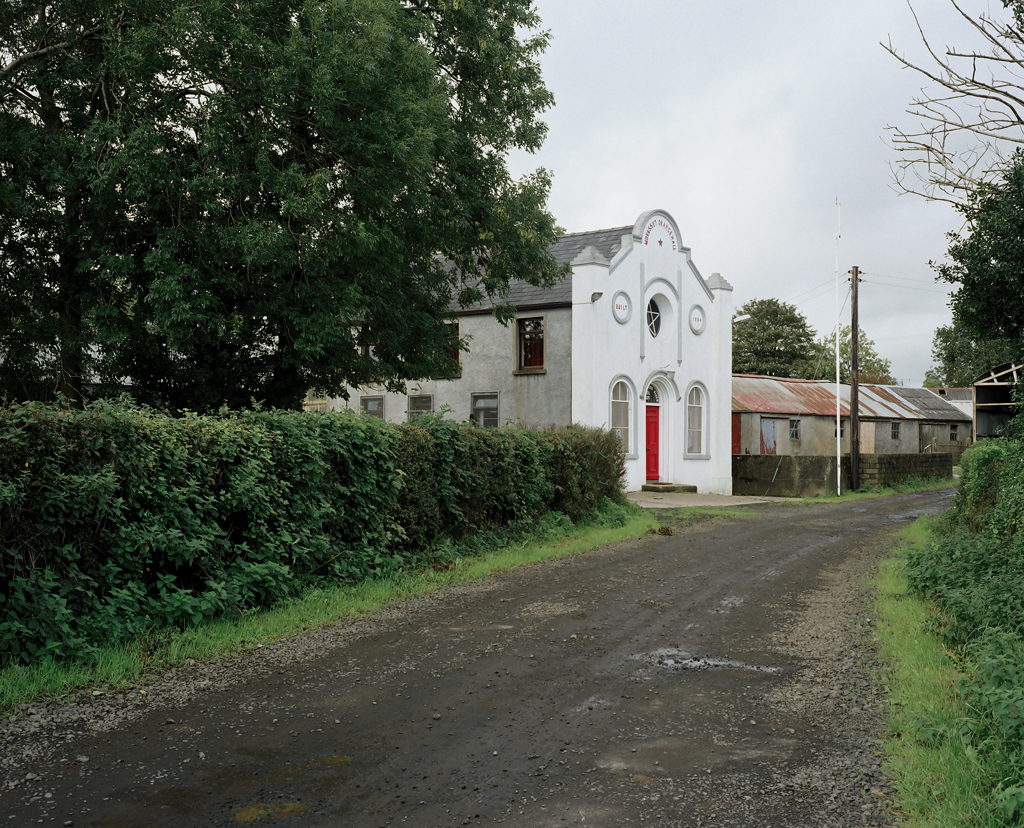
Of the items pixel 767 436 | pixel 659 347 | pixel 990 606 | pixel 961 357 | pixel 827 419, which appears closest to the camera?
pixel 990 606

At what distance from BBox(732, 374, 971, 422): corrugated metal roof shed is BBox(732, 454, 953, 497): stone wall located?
18.2ft

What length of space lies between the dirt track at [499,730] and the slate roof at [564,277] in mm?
16814

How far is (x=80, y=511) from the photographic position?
6785 mm

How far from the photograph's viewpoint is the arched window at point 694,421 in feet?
94.2

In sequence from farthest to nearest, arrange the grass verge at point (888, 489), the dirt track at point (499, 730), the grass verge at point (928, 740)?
the grass verge at point (888, 489) → the dirt track at point (499, 730) → the grass verge at point (928, 740)

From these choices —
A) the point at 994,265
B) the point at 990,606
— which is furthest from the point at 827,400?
the point at 990,606

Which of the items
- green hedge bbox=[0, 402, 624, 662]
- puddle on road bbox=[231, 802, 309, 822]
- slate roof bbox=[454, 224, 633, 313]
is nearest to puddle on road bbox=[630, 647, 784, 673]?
puddle on road bbox=[231, 802, 309, 822]

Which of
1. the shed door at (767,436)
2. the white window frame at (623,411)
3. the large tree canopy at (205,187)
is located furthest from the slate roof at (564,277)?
the shed door at (767,436)

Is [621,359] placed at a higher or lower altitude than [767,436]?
higher

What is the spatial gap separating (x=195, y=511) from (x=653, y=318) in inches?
842

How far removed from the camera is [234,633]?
754 cm

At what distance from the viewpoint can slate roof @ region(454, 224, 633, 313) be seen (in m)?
25.0

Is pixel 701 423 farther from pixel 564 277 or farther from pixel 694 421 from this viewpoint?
pixel 564 277

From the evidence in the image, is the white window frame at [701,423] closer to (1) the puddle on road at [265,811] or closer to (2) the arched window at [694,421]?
(2) the arched window at [694,421]
